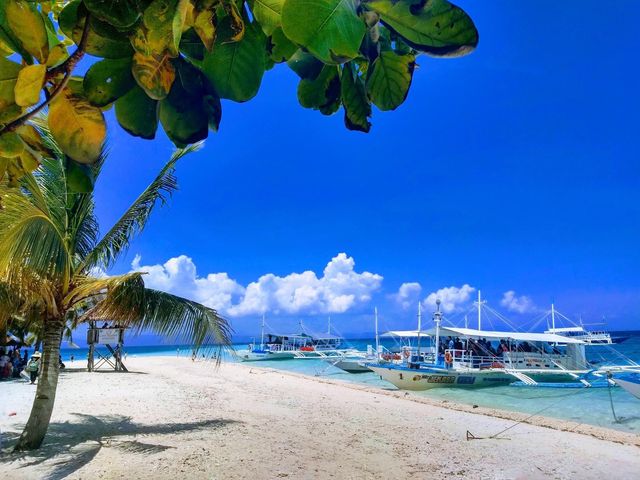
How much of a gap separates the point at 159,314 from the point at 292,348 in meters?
37.3

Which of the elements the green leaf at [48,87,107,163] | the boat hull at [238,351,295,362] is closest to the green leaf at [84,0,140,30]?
the green leaf at [48,87,107,163]

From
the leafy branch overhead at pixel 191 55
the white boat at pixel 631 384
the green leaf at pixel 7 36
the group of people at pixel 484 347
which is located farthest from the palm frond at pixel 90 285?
the group of people at pixel 484 347

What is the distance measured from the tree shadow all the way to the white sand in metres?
0.02

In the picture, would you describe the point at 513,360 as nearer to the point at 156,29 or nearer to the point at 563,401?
the point at 563,401

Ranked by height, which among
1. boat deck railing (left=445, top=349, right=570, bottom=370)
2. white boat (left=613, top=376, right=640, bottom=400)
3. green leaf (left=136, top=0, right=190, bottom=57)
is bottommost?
white boat (left=613, top=376, right=640, bottom=400)

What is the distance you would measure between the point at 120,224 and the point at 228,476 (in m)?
3.91

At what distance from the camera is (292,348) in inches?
1667

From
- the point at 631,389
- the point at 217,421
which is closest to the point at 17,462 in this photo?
the point at 217,421

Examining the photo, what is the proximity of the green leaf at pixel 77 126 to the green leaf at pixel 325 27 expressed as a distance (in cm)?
46

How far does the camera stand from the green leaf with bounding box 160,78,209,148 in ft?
2.32

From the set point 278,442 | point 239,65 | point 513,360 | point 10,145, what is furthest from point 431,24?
point 513,360

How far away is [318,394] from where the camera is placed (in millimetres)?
15234

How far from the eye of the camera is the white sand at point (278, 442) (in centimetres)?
561

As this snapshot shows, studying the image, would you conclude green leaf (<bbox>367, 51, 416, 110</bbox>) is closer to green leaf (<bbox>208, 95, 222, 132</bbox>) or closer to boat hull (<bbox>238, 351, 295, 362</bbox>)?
green leaf (<bbox>208, 95, 222, 132</bbox>)
